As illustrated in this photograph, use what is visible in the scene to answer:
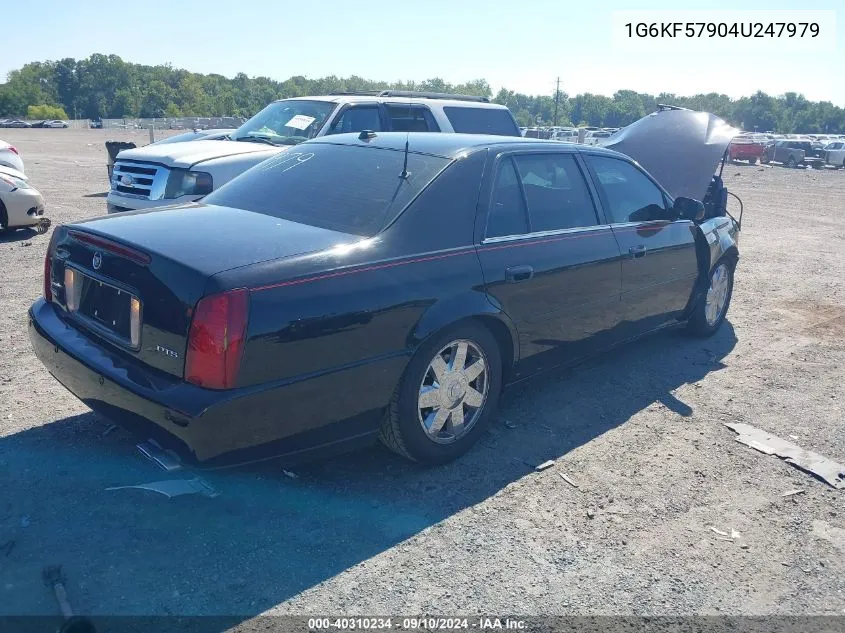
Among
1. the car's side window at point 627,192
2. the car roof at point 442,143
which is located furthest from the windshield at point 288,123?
the car's side window at point 627,192

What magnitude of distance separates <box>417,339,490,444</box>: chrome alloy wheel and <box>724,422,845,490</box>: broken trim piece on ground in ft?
5.69

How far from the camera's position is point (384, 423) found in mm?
3604

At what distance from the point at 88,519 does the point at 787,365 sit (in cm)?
517

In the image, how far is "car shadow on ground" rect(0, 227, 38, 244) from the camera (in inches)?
351

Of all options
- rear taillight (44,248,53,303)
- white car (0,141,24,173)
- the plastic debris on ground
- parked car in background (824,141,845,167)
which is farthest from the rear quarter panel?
parked car in background (824,141,845,167)

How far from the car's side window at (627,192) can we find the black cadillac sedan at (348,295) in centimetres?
3

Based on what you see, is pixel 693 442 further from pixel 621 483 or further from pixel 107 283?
pixel 107 283

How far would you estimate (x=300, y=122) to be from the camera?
9.24m

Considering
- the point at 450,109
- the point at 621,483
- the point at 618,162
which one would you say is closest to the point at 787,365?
the point at 618,162

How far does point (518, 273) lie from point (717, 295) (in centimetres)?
314

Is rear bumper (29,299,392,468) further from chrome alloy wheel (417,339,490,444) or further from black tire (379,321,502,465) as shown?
chrome alloy wheel (417,339,490,444)

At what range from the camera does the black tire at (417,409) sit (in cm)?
355

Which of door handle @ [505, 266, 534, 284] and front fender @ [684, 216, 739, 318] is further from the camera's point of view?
front fender @ [684, 216, 739, 318]

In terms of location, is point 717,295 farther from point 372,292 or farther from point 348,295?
point 348,295
